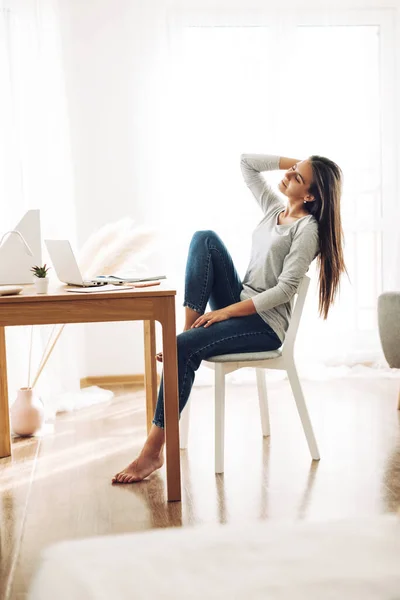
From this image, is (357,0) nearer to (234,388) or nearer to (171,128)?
(171,128)

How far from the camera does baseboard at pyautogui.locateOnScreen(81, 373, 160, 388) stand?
4.36 meters

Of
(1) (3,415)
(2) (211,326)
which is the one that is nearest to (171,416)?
(2) (211,326)

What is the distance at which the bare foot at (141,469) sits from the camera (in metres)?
2.58

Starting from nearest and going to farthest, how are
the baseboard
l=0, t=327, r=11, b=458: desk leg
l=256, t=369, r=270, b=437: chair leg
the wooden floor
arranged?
the wooden floor, l=0, t=327, r=11, b=458: desk leg, l=256, t=369, r=270, b=437: chair leg, the baseboard

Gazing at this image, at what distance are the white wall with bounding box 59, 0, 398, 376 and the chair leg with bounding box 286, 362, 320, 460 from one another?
5.68ft

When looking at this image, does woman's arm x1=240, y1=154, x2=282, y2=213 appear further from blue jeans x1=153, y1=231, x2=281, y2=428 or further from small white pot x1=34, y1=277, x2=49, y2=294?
small white pot x1=34, y1=277, x2=49, y2=294

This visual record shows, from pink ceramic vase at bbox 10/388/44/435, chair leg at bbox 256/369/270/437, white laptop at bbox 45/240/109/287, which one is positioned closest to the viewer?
white laptop at bbox 45/240/109/287

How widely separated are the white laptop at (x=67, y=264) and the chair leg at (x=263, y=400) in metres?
0.85

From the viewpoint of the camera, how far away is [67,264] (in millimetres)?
2531

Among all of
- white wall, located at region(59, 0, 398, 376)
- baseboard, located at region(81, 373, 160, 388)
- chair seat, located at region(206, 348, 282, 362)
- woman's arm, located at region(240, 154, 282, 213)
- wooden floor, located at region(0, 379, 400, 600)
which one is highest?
white wall, located at region(59, 0, 398, 376)

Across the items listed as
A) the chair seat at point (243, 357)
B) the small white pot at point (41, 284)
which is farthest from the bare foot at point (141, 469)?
the small white pot at point (41, 284)

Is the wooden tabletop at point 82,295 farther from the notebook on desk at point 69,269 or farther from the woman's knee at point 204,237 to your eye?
the woman's knee at point 204,237

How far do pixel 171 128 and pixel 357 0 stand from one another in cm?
131

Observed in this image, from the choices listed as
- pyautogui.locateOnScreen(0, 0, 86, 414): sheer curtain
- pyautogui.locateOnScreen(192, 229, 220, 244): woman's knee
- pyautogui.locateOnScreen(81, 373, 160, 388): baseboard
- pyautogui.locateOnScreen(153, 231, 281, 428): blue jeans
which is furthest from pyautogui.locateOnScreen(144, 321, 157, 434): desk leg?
pyautogui.locateOnScreen(81, 373, 160, 388): baseboard
